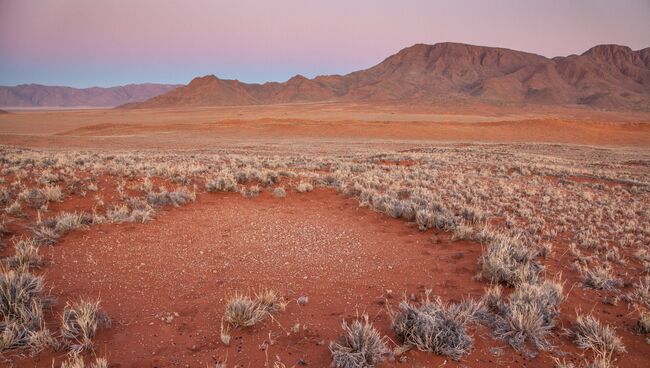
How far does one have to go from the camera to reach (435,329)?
3.67m

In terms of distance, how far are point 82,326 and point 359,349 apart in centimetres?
270

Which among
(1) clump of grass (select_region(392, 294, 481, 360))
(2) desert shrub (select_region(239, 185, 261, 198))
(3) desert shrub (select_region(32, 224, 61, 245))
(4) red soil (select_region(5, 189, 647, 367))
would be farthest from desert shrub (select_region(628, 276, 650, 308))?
(3) desert shrub (select_region(32, 224, 61, 245))

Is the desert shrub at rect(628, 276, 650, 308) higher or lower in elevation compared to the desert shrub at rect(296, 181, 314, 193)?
lower

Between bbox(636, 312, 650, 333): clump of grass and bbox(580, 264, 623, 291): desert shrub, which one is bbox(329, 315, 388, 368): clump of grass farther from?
bbox(580, 264, 623, 291): desert shrub

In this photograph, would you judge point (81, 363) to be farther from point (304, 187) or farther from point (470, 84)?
point (470, 84)

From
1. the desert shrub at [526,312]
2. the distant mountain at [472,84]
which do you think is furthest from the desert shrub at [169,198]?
the distant mountain at [472,84]

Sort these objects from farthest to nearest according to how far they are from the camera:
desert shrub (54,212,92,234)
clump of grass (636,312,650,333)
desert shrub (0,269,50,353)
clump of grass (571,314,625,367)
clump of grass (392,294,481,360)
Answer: desert shrub (54,212,92,234) < clump of grass (636,312,650,333) < clump of grass (571,314,625,367) < clump of grass (392,294,481,360) < desert shrub (0,269,50,353)

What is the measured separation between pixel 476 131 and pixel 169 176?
45.2m

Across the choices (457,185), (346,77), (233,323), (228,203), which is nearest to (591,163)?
(457,185)

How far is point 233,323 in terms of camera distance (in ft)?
13.0

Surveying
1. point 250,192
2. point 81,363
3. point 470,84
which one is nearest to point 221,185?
point 250,192

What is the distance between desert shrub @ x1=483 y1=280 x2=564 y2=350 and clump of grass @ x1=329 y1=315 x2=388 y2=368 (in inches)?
55.5

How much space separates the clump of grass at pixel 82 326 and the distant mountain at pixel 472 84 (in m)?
126

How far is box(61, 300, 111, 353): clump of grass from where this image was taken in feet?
11.5
